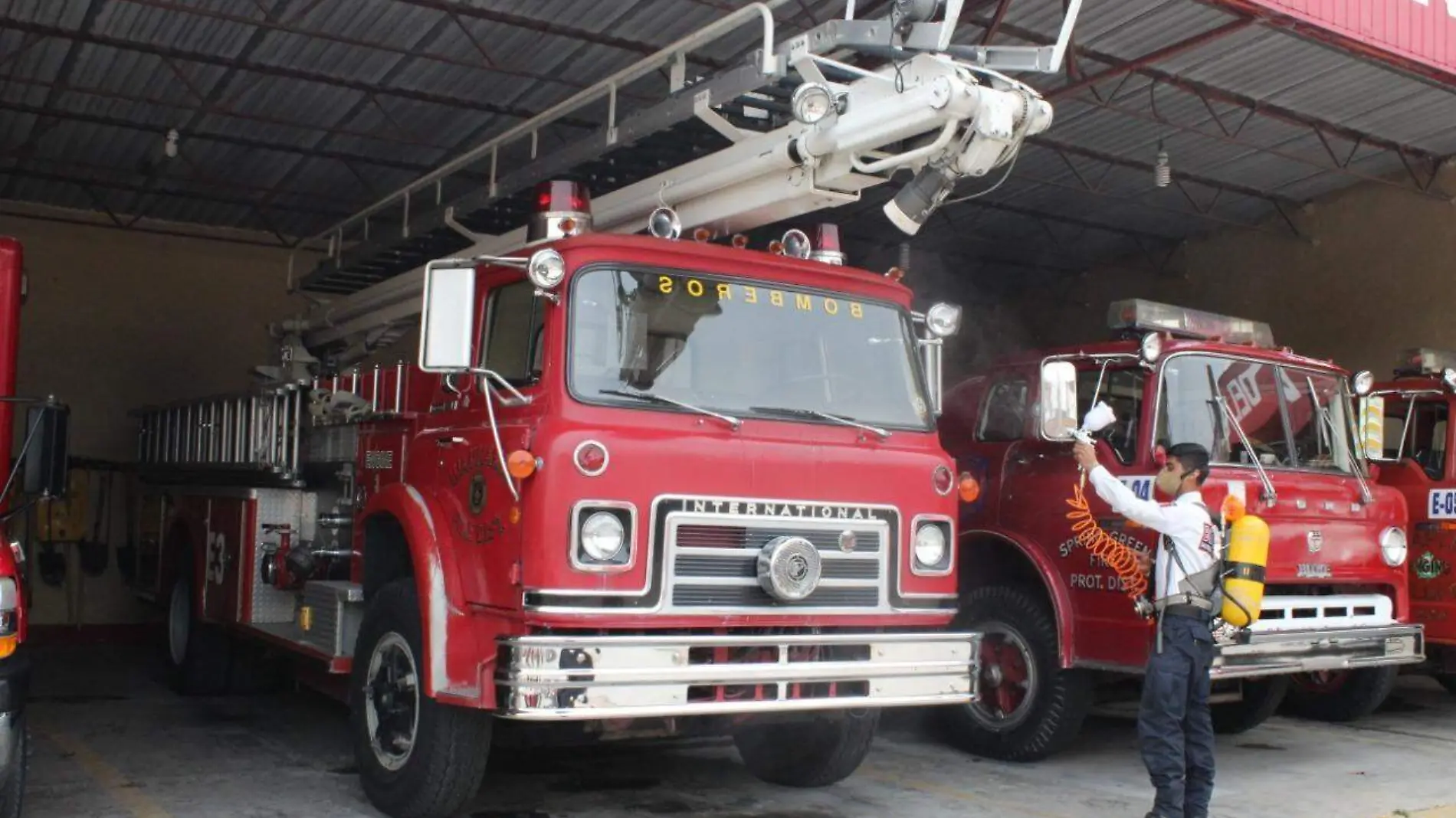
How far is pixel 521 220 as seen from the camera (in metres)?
8.25

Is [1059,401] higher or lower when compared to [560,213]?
lower

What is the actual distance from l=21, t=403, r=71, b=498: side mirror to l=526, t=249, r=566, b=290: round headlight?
1984 mm

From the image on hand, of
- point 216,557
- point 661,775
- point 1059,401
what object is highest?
point 1059,401

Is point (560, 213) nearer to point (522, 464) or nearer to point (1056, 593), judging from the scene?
point (522, 464)

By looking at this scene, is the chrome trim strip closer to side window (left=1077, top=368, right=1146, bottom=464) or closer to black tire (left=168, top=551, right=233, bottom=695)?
side window (left=1077, top=368, right=1146, bottom=464)

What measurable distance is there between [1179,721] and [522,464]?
3116mm

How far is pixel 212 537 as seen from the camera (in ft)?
29.1

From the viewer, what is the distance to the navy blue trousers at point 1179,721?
5926 millimetres

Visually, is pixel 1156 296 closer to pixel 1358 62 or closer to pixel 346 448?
pixel 1358 62

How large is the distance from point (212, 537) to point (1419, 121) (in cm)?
1206

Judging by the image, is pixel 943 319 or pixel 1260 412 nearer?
pixel 943 319

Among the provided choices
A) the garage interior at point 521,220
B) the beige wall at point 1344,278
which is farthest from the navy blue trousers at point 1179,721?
the beige wall at point 1344,278

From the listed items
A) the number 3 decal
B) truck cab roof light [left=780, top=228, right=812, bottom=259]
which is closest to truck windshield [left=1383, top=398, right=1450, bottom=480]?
truck cab roof light [left=780, top=228, right=812, bottom=259]

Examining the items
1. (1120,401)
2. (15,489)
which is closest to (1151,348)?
(1120,401)
